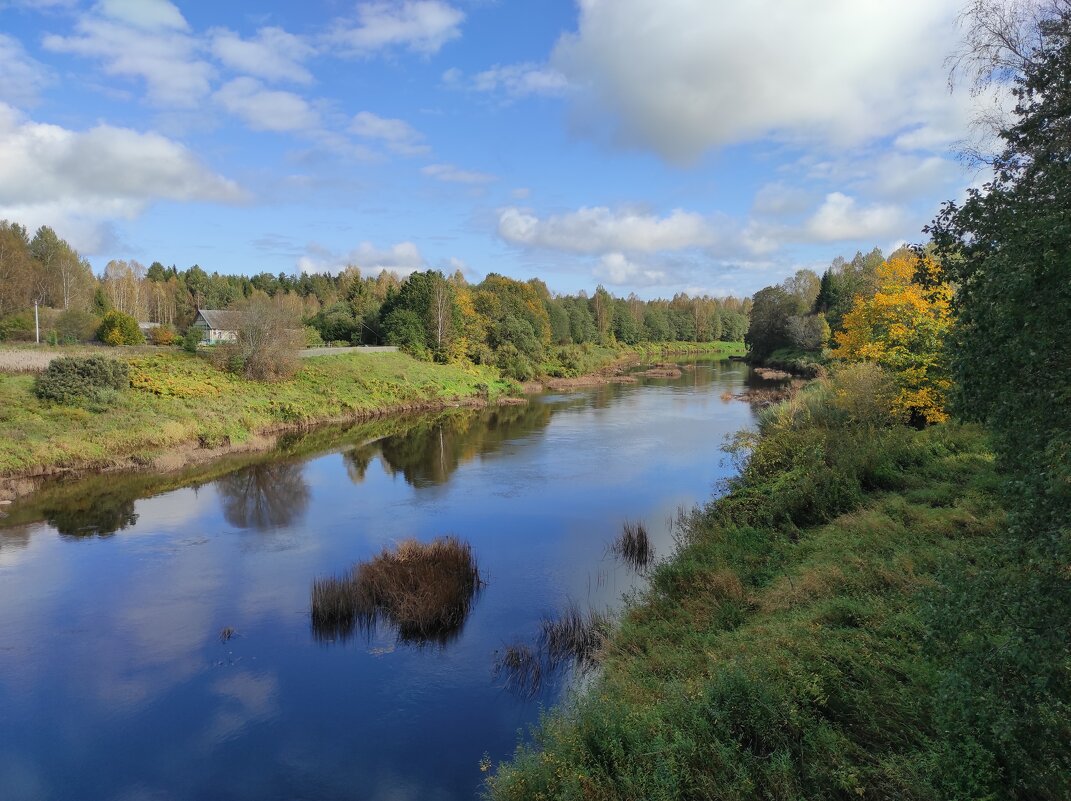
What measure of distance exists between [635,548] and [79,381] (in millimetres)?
26271

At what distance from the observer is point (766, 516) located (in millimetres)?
14898

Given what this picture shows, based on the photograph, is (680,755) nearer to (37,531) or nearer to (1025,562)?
(1025,562)

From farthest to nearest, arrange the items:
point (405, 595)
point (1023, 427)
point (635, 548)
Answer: point (635, 548), point (405, 595), point (1023, 427)

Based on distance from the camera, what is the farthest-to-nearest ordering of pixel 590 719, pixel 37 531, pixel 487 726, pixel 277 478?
pixel 277 478
pixel 37 531
pixel 487 726
pixel 590 719

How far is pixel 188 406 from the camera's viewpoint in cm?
3130

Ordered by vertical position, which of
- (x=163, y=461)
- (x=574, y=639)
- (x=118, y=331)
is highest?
(x=118, y=331)

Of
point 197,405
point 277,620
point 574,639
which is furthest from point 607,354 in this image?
point 574,639

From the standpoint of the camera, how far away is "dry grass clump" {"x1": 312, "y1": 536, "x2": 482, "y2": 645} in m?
12.8

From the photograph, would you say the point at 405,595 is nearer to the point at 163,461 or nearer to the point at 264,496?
the point at 264,496

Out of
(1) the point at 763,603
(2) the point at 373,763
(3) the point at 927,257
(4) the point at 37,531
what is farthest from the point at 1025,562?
(4) the point at 37,531

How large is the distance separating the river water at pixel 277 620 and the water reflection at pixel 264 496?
0.36 ft

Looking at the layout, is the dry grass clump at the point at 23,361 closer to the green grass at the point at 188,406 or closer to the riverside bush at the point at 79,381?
the green grass at the point at 188,406

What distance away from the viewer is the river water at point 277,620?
29.8 ft

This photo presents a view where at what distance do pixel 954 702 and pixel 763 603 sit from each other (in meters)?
5.44
